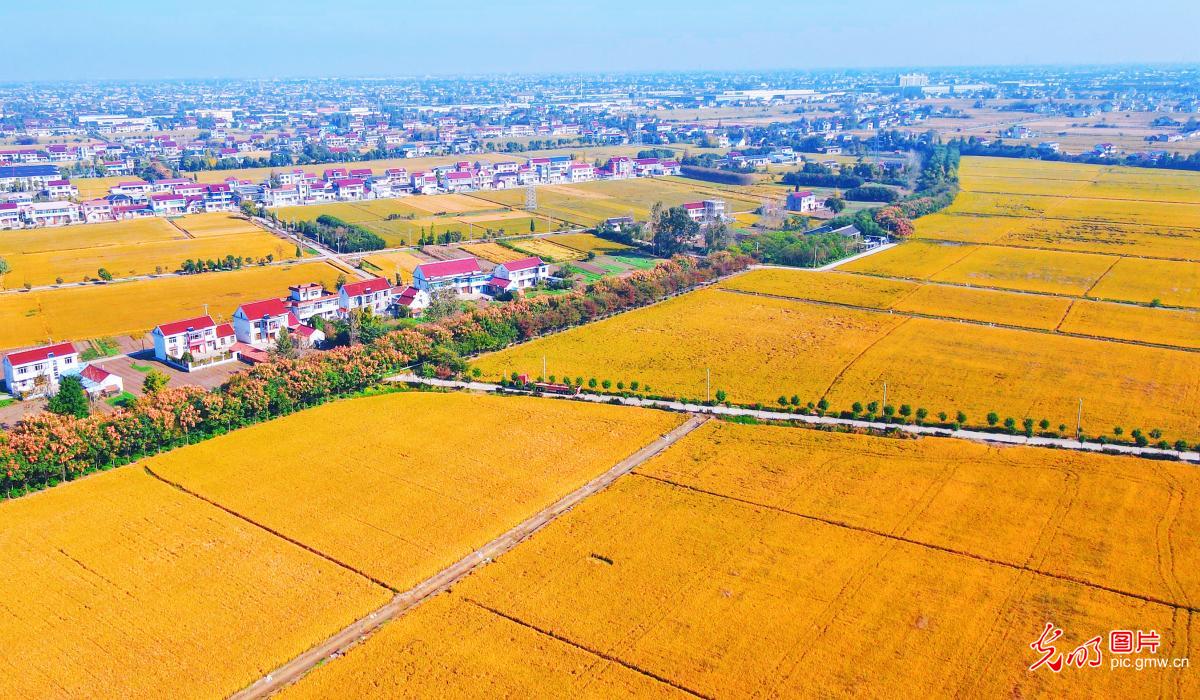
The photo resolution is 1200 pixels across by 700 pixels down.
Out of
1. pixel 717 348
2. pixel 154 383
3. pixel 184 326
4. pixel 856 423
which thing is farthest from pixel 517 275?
pixel 856 423

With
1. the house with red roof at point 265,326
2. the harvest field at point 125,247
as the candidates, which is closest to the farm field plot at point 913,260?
the house with red roof at point 265,326

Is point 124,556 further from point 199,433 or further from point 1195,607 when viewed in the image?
point 1195,607

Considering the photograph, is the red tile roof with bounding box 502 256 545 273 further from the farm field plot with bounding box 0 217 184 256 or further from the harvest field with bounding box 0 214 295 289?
the farm field plot with bounding box 0 217 184 256

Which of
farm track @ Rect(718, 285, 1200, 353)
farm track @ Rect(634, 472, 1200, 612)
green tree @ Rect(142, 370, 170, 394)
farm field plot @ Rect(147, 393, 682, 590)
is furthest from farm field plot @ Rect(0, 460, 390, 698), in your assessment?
farm track @ Rect(718, 285, 1200, 353)

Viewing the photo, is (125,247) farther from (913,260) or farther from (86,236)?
(913,260)

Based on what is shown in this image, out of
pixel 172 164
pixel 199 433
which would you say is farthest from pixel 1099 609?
pixel 172 164

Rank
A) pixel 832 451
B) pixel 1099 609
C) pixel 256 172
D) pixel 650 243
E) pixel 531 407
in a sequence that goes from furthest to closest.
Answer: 1. pixel 256 172
2. pixel 650 243
3. pixel 531 407
4. pixel 832 451
5. pixel 1099 609
